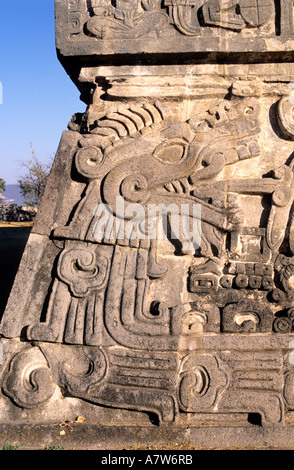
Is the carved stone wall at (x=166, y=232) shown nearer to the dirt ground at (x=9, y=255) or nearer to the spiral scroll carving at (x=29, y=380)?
the spiral scroll carving at (x=29, y=380)

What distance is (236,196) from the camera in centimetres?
362

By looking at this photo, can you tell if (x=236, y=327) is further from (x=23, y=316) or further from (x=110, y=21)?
(x=110, y=21)

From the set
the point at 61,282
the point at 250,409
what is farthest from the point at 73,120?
the point at 250,409

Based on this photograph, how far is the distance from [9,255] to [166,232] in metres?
4.57

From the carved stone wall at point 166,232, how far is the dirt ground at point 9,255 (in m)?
2.00

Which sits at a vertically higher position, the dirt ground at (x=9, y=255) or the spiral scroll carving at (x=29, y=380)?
the dirt ground at (x=9, y=255)

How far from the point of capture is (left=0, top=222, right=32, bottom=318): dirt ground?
575 centimetres

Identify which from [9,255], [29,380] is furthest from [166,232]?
[9,255]

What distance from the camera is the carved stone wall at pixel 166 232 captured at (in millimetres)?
3254

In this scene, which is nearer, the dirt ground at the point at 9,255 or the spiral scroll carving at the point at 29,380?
the spiral scroll carving at the point at 29,380

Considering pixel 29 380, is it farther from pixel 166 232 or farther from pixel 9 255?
pixel 9 255

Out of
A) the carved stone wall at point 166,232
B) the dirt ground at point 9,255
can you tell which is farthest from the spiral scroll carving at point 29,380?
the dirt ground at point 9,255

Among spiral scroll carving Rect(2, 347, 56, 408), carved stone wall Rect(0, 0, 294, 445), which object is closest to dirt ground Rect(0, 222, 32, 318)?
spiral scroll carving Rect(2, 347, 56, 408)

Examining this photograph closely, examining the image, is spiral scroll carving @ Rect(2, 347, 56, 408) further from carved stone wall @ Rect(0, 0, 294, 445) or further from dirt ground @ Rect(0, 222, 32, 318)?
dirt ground @ Rect(0, 222, 32, 318)
